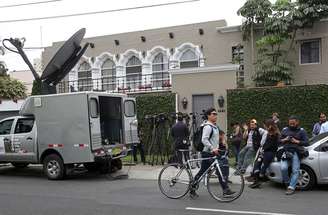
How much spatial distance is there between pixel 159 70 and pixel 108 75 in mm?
3168

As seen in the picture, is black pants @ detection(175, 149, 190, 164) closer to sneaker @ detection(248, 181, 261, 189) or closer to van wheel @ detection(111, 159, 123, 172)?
van wheel @ detection(111, 159, 123, 172)

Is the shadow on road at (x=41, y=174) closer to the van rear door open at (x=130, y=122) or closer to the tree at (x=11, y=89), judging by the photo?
the van rear door open at (x=130, y=122)

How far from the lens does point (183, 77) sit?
19.6m

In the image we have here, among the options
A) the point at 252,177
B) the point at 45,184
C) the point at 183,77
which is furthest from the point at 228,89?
the point at 45,184

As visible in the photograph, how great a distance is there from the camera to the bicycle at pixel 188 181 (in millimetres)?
9914

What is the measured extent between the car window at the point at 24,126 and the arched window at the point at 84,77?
12.3 metres

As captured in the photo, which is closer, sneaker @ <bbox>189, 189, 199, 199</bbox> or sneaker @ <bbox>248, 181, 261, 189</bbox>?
sneaker @ <bbox>189, 189, 199, 199</bbox>

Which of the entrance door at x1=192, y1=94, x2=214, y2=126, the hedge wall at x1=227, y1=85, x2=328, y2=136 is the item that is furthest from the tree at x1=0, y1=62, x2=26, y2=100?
the hedge wall at x1=227, y1=85, x2=328, y2=136

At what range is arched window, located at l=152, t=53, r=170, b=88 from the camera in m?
25.3

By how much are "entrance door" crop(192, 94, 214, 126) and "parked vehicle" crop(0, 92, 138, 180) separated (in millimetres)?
4404

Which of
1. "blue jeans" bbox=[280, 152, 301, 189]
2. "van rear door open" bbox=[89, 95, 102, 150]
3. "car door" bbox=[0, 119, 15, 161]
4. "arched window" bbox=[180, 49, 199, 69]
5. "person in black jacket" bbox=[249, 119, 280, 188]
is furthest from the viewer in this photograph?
"arched window" bbox=[180, 49, 199, 69]

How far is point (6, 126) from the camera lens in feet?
49.7

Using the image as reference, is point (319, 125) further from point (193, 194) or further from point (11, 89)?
point (11, 89)

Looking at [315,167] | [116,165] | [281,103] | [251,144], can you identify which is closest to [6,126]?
[116,165]
